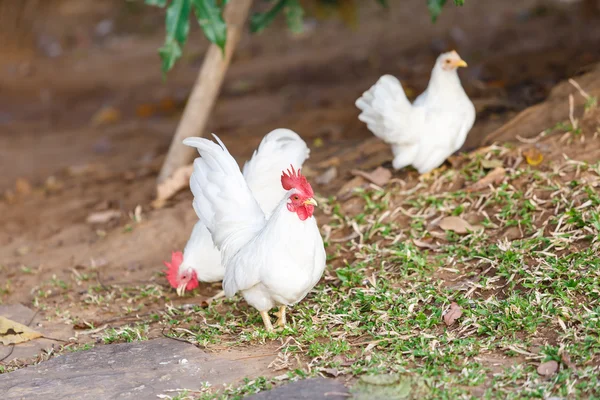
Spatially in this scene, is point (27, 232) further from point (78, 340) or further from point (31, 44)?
point (31, 44)

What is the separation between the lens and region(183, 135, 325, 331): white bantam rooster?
147 inches

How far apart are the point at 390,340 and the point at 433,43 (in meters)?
6.79

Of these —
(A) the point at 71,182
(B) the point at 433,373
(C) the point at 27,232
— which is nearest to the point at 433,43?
(A) the point at 71,182

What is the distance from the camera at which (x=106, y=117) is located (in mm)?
9531

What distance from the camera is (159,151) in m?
7.91

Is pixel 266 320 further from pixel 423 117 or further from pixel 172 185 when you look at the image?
pixel 172 185

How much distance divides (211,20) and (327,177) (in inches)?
60.5

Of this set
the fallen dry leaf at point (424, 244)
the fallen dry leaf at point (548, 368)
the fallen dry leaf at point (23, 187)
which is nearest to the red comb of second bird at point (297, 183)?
the fallen dry leaf at point (424, 244)

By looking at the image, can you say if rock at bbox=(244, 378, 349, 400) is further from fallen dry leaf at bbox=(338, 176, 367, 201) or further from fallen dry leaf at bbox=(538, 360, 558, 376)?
fallen dry leaf at bbox=(338, 176, 367, 201)

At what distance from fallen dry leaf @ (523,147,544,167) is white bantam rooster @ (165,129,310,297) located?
5.23 ft

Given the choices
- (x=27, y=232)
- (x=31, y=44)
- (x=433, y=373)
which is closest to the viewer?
A: (x=433, y=373)

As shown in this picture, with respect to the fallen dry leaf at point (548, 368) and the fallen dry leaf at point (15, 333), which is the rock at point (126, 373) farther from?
the fallen dry leaf at point (548, 368)

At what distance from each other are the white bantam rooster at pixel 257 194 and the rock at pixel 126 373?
764 millimetres

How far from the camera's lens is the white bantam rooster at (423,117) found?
4980mm
